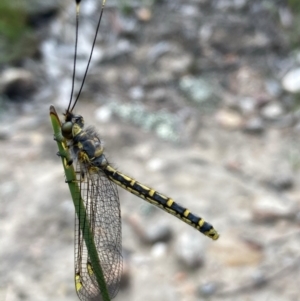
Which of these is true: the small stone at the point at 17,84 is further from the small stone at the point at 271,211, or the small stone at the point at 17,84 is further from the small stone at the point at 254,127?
the small stone at the point at 271,211

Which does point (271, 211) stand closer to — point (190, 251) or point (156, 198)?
point (190, 251)

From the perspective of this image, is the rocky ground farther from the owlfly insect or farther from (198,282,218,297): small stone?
the owlfly insect

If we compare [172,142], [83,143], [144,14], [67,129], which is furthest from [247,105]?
[67,129]

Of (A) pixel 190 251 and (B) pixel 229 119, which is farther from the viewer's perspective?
(B) pixel 229 119

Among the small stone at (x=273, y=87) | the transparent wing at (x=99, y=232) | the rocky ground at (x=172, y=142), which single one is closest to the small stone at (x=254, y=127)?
the rocky ground at (x=172, y=142)

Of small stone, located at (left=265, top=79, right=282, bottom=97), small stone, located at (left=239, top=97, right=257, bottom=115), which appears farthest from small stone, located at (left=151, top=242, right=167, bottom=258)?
small stone, located at (left=265, top=79, right=282, bottom=97)

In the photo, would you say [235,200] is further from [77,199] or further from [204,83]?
[77,199]

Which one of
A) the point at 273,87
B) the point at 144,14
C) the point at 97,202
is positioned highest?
the point at 144,14
